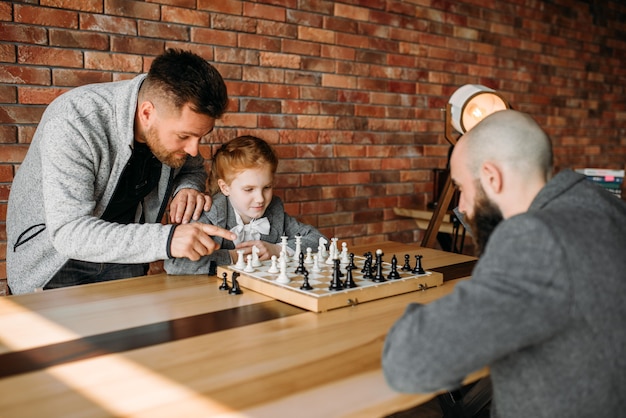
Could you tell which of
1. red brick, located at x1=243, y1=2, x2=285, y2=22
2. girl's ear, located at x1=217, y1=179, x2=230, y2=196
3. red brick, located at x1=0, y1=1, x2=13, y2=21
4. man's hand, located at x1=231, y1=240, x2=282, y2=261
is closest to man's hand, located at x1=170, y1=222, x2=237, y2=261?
man's hand, located at x1=231, y1=240, x2=282, y2=261

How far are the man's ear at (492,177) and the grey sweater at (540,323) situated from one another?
163 millimetres

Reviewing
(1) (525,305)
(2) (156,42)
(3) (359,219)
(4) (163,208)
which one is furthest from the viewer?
(3) (359,219)

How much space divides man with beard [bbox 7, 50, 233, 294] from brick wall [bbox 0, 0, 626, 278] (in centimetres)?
58

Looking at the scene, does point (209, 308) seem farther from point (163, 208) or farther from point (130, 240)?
point (163, 208)

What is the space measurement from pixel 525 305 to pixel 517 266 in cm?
7

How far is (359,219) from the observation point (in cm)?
397

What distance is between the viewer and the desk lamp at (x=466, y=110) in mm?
2945

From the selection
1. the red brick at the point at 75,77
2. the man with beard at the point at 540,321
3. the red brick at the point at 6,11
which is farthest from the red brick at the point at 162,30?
the man with beard at the point at 540,321

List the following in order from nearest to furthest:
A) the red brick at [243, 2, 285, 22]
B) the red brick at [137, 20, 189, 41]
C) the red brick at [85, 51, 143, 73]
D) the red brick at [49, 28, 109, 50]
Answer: the red brick at [49, 28, 109, 50], the red brick at [85, 51, 143, 73], the red brick at [137, 20, 189, 41], the red brick at [243, 2, 285, 22]

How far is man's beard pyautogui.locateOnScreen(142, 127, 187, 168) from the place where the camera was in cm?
221

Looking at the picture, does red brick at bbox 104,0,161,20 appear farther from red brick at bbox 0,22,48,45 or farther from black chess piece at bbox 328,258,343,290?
black chess piece at bbox 328,258,343,290

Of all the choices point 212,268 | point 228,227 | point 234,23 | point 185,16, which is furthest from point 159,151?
point 234,23

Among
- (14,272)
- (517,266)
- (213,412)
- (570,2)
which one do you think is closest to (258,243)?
(14,272)

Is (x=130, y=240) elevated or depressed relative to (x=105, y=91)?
depressed
